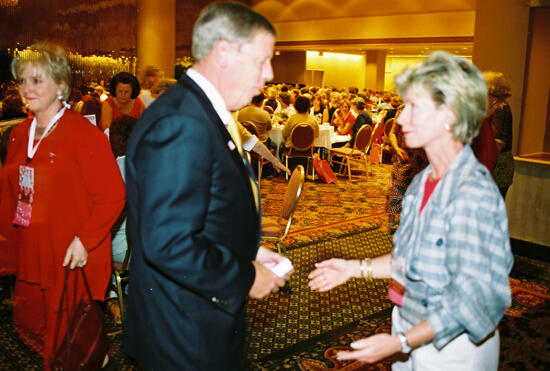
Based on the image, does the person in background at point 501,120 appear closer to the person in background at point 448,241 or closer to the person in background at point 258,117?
the person in background at point 448,241

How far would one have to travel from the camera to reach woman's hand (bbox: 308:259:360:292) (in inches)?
66.7

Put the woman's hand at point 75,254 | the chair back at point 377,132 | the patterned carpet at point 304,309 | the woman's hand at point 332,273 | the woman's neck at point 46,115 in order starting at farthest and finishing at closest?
1. the chair back at point 377,132
2. the patterned carpet at point 304,309
3. the woman's neck at point 46,115
4. the woman's hand at point 75,254
5. the woman's hand at point 332,273

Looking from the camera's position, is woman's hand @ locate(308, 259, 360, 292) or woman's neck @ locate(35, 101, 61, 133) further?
woman's neck @ locate(35, 101, 61, 133)

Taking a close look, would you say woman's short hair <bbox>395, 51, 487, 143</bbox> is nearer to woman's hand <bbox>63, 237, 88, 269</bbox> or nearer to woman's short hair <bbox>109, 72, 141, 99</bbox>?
woman's hand <bbox>63, 237, 88, 269</bbox>

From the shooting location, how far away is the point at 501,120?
4.48 meters

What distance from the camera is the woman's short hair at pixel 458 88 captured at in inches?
53.1

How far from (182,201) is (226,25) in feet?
1.63

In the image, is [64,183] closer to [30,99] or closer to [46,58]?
[30,99]

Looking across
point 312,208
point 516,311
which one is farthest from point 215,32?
point 312,208

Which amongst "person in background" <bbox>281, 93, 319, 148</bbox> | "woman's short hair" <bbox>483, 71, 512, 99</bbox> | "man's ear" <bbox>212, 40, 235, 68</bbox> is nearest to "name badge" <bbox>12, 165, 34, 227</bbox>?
"man's ear" <bbox>212, 40, 235, 68</bbox>

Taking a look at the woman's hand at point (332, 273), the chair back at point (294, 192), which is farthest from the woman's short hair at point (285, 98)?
the woman's hand at point (332, 273)

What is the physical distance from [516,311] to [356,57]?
2490 centimetres

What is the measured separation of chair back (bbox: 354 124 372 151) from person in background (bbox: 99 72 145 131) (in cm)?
443

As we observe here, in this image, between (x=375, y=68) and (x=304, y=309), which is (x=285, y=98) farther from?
(x=375, y=68)
